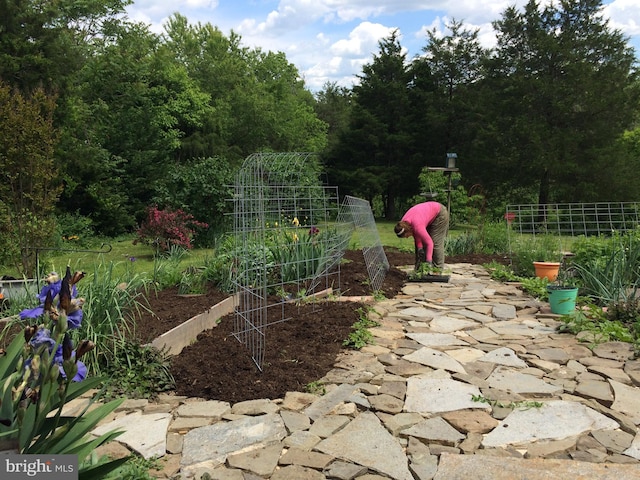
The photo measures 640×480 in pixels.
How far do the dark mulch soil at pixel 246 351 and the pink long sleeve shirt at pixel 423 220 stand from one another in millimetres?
2036

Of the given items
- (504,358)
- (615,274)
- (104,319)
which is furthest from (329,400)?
(615,274)

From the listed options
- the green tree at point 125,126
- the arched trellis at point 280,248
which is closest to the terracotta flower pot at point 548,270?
the arched trellis at point 280,248

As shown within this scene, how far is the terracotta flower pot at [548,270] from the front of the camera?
6.60 metres

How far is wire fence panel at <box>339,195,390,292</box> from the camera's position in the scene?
19.8 feet

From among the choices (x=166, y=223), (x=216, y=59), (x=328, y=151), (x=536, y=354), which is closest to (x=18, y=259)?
(x=166, y=223)

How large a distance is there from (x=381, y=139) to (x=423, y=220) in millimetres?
14833

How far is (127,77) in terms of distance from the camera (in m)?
16.8

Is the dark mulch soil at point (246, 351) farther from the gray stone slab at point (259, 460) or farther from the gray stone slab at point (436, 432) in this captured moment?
the gray stone slab at point (436, 432)

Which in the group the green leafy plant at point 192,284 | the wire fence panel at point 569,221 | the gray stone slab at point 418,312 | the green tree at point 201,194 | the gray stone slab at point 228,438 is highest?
the green tree at point 201,194

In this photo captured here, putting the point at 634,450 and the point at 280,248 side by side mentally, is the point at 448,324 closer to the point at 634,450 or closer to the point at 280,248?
the point at 280,248

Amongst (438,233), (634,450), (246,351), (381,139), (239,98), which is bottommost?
(634,450)

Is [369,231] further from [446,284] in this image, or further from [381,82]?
[381,82]

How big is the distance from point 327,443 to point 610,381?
6.78 feet

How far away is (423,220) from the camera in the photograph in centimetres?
682
